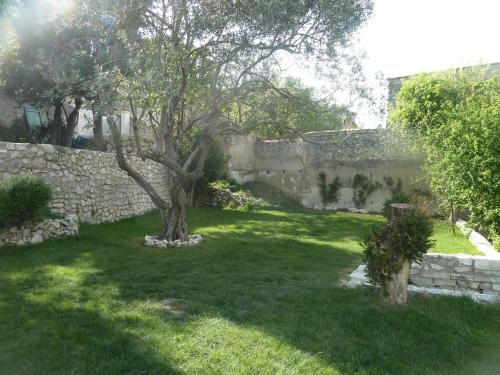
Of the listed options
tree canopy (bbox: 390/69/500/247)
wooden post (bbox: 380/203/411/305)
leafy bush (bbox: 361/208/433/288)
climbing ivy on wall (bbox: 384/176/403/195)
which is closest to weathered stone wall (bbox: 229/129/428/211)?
climbing ivy on wall (bbox: 384/176/403/195)

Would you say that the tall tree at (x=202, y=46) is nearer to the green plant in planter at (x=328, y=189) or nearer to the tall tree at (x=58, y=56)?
the tall tree at (x=58, y=56)

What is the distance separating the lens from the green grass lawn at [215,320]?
3.74 m

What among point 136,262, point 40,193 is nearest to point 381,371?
point 136,262

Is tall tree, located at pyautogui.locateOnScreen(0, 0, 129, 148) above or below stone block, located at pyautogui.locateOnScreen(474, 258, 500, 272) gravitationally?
above

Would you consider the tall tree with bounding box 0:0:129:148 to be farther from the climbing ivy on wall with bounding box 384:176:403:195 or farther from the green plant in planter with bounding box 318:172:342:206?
the climbing ivy on wall with bounding box 384:176:403:195

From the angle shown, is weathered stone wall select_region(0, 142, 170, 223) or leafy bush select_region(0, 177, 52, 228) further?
weathered stone wall select_region(0, 142, 170, 223)

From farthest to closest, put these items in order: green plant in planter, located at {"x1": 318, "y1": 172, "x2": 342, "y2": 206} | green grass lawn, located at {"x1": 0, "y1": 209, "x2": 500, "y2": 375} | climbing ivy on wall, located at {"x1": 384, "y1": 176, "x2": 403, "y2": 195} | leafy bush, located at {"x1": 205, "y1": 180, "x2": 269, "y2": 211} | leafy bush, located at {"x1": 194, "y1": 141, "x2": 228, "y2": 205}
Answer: green plant in planter, located at {"x1": 318, "y1": 172, "x2": 342, "y2": 206} → climbing ivy on wall, located at {"x1": 384, "y1": 176, "x2": 403, "y2": 195} → leafy bush, located at {"x1": 194, "y1": 141, "x2": 228, "y2": 205} → leafy bush, located at {"x1": 205, "y1": 180, "x2": 269, "y2": 211} → green grass lawn, located at {"x1": 0, "y1": 209, "x2": 500, "y2": 375}

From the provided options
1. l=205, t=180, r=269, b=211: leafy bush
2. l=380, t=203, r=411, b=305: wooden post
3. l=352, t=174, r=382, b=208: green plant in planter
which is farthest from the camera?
l=352, t=174, r=382, b=208: green plant in planter

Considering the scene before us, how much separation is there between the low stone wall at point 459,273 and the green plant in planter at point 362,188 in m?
13.1

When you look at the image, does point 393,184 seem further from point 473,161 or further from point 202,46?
point 202,46

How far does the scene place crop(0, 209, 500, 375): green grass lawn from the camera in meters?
3.74

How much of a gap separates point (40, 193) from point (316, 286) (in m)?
6.19

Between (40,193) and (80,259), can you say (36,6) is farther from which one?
(80,259)

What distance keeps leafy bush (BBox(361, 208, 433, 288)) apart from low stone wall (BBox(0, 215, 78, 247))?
7184mm
